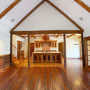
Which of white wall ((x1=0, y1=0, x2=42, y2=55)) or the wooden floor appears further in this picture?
white wall ((x1=0, y1=0, x2=42, y2=55))

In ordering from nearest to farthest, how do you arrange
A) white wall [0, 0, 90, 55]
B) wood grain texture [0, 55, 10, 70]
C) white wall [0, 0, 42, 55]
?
white wall [0, 0, 90, 55]
white wall [0, 0, 42, 55]
wood grain texture [0, 55, 10, 70]

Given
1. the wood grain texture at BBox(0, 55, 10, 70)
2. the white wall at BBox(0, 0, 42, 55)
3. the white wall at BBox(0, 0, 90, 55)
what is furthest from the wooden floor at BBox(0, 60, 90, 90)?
the white wall at BBox(0, 0, 90, 55)

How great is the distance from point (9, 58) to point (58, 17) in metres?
4.65

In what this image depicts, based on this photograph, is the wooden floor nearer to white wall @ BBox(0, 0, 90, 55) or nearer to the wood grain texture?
the wood grain texture

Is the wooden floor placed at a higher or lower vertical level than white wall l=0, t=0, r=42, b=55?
lower

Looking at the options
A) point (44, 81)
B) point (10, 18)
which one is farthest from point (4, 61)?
point (44, 81)

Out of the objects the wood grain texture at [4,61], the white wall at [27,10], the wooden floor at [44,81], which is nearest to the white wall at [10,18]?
the white wall at [27,10]

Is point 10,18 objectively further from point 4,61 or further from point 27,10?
point 4,61

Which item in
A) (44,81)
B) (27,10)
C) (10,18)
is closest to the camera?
(44,81)

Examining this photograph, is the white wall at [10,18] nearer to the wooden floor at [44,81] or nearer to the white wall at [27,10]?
the white wall at [27,10]

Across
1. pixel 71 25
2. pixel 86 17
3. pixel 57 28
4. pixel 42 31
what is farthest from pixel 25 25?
pixel 86 17

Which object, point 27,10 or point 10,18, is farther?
point 27,10

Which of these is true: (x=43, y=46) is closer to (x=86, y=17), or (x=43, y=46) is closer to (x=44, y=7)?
(x=44, y=7)

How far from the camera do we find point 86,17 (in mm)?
4312
